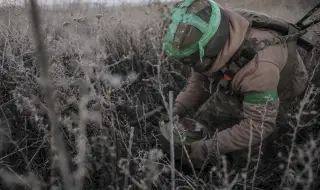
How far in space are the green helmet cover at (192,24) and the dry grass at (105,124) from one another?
11 cm

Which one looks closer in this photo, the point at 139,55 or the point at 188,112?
the point at 188,112

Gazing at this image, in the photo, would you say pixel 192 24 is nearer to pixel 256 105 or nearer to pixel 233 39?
pixel 233 39

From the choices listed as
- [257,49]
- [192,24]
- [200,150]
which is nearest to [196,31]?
[192,24]

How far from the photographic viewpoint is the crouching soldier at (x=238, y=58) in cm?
172

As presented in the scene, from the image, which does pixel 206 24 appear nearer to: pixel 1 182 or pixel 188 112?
pixel 188 112

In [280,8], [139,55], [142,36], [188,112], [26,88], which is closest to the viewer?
[26,88]

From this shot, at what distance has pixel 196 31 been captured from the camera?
66.9 inches

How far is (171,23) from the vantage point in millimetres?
1770

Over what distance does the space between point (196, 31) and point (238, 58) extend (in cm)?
30

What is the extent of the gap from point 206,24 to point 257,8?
479 centimetres

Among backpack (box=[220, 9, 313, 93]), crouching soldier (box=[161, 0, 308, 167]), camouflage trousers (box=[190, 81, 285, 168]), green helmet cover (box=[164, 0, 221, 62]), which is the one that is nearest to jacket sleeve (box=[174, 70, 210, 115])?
camouflage trousers (box=[190, 81, 285, 168])

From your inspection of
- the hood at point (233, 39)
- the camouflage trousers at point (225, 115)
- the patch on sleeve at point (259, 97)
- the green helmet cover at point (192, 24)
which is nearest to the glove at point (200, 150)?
the camouflage trousers at point (225, 115)

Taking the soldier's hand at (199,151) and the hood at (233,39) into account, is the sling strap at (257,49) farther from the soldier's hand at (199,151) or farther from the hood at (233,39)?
the soldier's hand at (199,151)

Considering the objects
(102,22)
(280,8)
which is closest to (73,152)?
(102,22)
